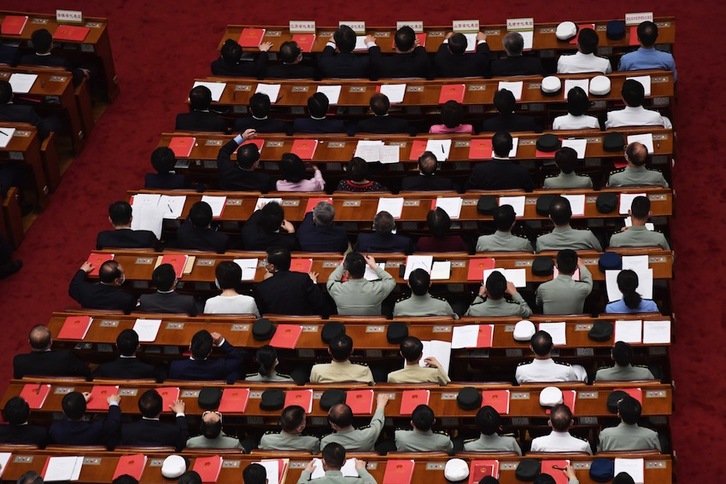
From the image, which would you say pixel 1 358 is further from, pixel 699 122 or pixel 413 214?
pixel 699 122

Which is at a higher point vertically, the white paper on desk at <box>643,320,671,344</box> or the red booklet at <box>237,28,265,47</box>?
the red booklet at <box>237,28,265,47</box>

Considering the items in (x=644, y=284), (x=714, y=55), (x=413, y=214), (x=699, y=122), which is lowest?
(x=644, y=284)

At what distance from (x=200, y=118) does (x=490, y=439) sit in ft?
18.3

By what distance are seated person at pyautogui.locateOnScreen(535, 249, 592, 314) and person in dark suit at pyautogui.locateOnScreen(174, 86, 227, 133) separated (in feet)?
14.2

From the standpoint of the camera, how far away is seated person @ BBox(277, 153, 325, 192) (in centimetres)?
1306

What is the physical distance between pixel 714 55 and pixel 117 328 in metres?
7.71

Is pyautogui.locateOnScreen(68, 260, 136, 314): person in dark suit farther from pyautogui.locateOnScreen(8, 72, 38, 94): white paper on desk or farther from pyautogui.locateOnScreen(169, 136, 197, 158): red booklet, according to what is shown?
pyautogui.locateOnScreen(8, 72, 38, 94): white paper on desk

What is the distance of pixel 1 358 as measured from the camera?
13008mm

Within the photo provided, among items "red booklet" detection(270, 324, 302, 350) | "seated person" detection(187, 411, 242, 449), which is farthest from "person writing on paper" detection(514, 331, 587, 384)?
"seated person" detection(187, 411, 242, 449)

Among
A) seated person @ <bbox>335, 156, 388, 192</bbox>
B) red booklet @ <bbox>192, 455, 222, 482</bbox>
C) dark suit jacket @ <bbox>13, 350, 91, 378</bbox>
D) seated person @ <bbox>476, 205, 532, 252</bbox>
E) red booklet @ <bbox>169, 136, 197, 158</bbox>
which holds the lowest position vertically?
red booklet @ <bbox>192, 455, 222, 482</bbox>

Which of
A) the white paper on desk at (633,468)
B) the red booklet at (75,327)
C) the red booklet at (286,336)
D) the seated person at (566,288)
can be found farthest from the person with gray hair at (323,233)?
the white paper on desk at (633,468)

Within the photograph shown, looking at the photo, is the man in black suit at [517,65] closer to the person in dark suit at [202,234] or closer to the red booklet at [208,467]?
the person in dark suit at [202,234]

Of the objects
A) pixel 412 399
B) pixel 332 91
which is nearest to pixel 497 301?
pixel 412 399

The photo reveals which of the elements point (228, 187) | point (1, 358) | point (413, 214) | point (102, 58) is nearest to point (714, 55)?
point (413, 214)
